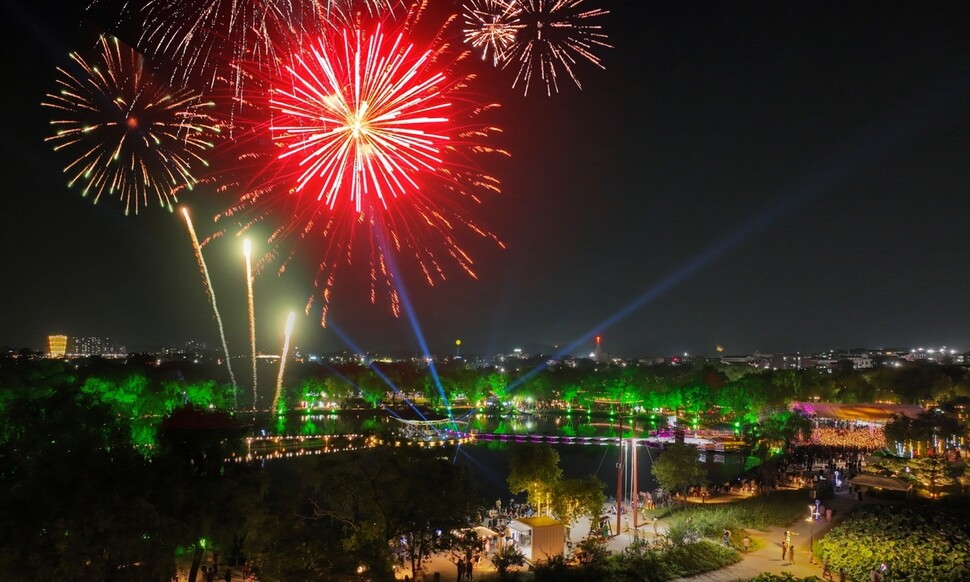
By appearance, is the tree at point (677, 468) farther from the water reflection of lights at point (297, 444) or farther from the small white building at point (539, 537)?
the water reflection of lights at point (297, 444)

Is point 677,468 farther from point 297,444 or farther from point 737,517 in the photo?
point 297,444

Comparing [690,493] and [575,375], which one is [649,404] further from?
[690,493]

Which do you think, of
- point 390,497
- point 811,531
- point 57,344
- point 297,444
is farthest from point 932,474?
point 57,344

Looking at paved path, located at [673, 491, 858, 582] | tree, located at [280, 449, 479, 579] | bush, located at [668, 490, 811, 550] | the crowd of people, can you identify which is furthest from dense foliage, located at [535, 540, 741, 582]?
the crowd of people

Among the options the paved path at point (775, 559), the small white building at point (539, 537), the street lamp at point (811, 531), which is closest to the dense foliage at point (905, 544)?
the paved path at point (775, 559)

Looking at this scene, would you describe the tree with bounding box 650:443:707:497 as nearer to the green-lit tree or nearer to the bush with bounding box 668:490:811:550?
the green-lit tree

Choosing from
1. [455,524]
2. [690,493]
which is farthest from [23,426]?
[690,493]

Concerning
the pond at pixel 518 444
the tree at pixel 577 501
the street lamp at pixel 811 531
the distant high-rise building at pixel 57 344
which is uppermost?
the distant high-rise building at pixel 57 344
